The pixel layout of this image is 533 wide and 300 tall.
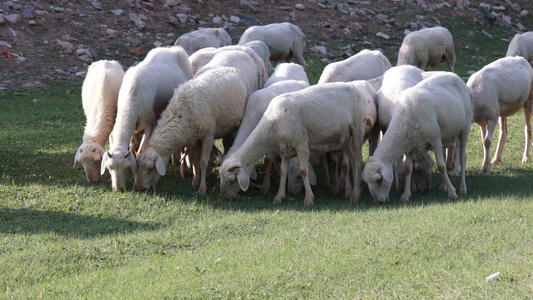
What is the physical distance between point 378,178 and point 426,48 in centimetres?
1121

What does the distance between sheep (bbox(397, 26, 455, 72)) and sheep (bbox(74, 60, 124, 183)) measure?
983 centimetres

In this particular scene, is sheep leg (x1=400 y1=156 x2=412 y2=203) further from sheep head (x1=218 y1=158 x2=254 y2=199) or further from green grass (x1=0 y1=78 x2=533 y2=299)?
sheep head (x1=218 y1=158 x2=254 y2=199)

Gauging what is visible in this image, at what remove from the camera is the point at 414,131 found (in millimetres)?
8625

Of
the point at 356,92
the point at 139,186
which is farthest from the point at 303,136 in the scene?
the point at 139,186

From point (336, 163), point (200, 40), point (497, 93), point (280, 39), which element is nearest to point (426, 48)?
point (280, 39)

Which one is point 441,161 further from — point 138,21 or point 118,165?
point 138,21

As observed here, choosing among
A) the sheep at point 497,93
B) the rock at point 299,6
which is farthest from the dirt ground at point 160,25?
the sheep at point 497,93

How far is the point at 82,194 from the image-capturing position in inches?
356

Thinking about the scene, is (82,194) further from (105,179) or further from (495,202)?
(495,202)

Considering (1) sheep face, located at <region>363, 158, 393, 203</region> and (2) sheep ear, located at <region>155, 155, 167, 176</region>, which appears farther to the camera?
(2) sheep ear, located at <region>155, 155, 167, 176</region>

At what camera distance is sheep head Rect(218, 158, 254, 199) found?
347 inches

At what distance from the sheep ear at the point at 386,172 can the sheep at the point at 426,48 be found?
10.2 m

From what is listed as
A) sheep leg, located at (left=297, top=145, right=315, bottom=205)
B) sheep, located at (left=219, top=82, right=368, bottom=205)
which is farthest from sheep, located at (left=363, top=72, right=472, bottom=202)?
sheep leg, located at (left=297, top=145, right=315, bottom=205)

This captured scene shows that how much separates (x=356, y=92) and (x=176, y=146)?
106 inches
